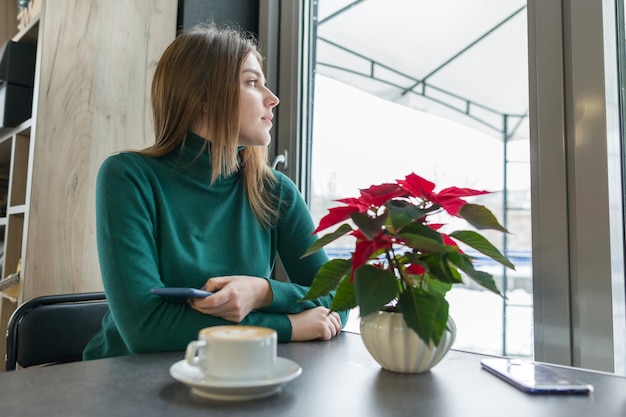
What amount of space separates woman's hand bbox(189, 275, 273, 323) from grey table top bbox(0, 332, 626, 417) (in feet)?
0.49

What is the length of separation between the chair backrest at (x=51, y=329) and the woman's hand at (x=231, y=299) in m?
0.47

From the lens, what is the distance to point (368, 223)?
0.72 m

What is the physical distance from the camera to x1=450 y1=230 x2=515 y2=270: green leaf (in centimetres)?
76

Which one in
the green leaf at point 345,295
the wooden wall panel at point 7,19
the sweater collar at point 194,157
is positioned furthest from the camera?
the wooden wall panel at point 7,19

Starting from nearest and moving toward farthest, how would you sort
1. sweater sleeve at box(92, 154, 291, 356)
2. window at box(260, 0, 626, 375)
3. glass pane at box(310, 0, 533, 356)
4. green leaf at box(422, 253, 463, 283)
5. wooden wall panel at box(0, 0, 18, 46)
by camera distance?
green leaf at box(422, 253, 463, 283), sweater sleeve at box(92, 154, 291, 356), window at box(260, 0, 626, 375), glass pane at box(310, 0, 533, 356), wooden wall panel at box(0, 0, 18, 46)

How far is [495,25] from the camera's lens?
1420 millimetres

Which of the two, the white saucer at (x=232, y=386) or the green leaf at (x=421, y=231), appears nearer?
the white saucer at (x=232, y=386)

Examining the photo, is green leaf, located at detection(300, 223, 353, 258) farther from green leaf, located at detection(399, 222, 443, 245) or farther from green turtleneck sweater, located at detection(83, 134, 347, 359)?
green turtleneck sweater, located at detection(83, 134, 347, 359)

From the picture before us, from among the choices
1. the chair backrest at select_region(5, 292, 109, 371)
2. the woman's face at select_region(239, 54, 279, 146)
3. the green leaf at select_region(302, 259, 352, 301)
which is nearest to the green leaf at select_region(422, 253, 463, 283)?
the green leaf at select_region(302, 259, 352, 301)

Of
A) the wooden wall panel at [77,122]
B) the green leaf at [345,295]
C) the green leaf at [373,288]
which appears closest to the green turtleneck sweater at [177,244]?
the green leaf at [345,295]

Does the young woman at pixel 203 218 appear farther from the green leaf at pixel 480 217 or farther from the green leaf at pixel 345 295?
the green leaf at pixel 480 217

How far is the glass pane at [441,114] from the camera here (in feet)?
4.43

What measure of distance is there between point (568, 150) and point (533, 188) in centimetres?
12

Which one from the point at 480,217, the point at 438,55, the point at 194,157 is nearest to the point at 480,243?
the point at 480,217
